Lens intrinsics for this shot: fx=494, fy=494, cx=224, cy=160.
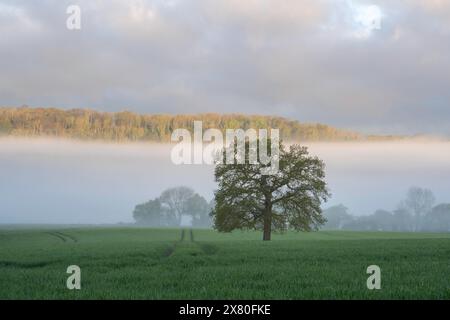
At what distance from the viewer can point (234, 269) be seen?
1983 centimetres

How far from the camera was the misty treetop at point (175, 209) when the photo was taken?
19088 centimetres

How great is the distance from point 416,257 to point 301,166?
25954 mm

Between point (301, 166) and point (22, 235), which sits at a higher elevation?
point (301, 166)

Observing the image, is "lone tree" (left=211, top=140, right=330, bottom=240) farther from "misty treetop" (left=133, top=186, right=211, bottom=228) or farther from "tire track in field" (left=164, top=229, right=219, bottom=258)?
"misty treetop" (left=133, top=186, right=211, bottom=228)

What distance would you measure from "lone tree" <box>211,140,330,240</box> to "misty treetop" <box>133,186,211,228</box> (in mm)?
140007

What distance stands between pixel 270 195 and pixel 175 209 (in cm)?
14663

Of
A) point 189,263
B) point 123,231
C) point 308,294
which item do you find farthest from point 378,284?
point 123,231

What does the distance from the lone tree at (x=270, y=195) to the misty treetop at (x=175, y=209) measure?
14001 cm

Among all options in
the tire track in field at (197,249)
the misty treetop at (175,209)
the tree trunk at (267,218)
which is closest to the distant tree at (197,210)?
the misty treetop at (175,209)

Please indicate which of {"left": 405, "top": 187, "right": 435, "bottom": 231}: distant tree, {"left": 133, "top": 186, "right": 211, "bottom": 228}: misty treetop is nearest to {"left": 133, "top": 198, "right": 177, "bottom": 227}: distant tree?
{"left": 133, "top": 186, "right": 211, "bottom": 228}: misty treetop

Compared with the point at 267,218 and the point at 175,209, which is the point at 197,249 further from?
the point at 175,209

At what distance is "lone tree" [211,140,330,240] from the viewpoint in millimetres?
50312

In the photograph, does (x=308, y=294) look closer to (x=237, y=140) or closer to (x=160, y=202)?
(x=237, y=140)

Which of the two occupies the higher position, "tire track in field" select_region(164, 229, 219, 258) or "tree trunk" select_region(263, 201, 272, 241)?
"tree trunk" select_region(263, 201, 272, 241)
